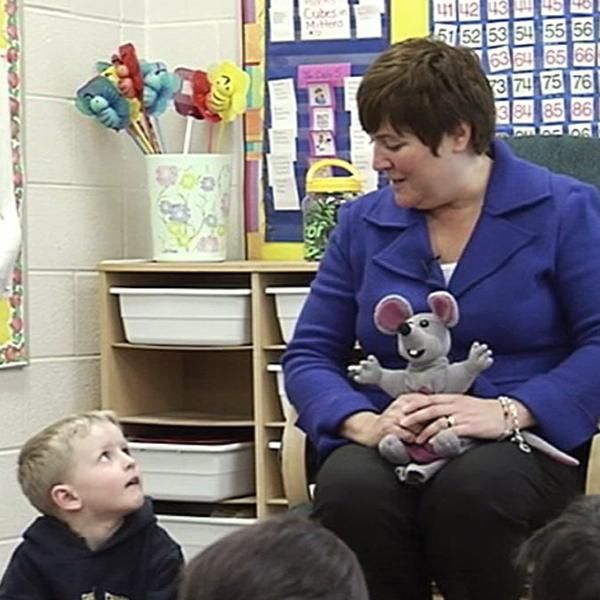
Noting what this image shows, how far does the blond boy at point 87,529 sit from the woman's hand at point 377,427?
12.7 inches

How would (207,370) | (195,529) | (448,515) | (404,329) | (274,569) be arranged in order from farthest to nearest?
(207,370)
(195,529)
(404,329)
(448,515)
(274,569)

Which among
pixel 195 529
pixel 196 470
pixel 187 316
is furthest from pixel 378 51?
pixel 195 529

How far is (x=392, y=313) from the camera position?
2.06 meters

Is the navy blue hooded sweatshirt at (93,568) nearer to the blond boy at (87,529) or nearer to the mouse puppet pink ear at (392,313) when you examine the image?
the blond boy at (87,529)

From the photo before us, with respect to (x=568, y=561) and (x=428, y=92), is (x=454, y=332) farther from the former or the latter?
(x=568, y=561)

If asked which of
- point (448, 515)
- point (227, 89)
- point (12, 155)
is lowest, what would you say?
point (448, 515)

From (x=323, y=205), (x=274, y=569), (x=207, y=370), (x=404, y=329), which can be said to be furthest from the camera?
(x=207, y=370)

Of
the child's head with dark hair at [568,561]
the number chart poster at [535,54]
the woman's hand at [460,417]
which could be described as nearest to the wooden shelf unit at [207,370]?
the number chart poster at [535,54]

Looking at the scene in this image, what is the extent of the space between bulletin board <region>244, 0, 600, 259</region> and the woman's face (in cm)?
90

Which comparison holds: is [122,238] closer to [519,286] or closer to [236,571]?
[519,286]

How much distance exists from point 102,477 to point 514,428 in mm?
605

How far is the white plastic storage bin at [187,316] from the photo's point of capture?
3055 millimetres

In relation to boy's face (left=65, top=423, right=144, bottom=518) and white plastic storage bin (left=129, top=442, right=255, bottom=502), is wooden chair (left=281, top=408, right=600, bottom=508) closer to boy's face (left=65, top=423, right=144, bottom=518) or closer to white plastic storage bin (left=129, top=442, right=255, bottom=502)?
boy's face (left=65, top=423, right=144, bottom=518)

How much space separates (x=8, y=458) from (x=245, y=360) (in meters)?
0.57
